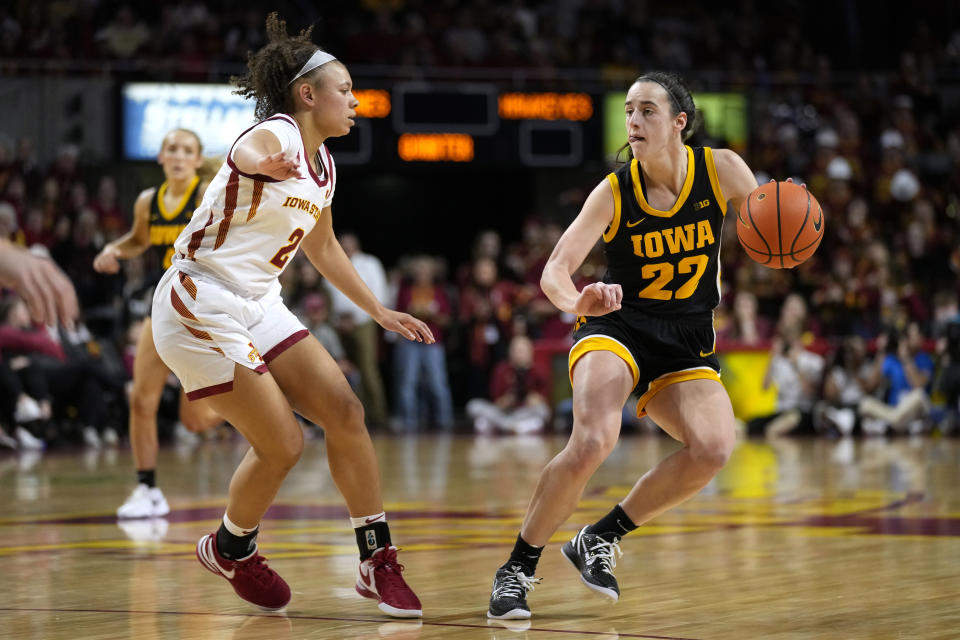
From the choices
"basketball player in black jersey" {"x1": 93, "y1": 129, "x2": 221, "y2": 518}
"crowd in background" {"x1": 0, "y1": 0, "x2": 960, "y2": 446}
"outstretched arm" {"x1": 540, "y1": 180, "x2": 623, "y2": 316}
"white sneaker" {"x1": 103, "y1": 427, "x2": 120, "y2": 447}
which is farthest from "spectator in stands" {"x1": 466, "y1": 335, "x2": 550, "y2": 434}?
"outstretched arm" {"x1": 540, "y1": 180, "x2": 623, "y2": 316}

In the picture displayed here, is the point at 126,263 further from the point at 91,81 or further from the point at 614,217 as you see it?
the point at 614,217

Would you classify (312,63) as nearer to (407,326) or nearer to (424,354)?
(407,326)

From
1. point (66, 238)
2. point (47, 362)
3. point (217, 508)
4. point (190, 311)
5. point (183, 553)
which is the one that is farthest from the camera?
point (66, 238)

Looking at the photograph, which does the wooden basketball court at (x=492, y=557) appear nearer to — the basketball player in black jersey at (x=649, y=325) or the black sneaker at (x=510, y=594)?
the black sneaker at (x=510, y=594)

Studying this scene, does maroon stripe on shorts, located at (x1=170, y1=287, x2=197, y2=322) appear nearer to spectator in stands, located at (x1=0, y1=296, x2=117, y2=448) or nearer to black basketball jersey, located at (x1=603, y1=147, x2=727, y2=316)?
black basketball jersey, located at (x1=603, y1=147, x2=727, y2=316)

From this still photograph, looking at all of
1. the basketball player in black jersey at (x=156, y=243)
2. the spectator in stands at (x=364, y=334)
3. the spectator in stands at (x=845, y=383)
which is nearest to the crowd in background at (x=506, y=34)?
the spectator in stands at (x=364, y=334)

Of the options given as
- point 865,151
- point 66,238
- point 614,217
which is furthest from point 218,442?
point 865,151

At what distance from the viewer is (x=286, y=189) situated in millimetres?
4125

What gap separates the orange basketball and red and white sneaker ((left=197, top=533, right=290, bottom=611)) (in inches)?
75.7

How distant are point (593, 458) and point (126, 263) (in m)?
10.2

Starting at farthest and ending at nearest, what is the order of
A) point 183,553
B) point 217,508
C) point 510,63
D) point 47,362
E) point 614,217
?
point 510,63 → point 47,362 → point 217,508 → point 183,553 → point 614,217

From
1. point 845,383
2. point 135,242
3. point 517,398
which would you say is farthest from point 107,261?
point 845,383

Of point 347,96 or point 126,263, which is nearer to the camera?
point 347,96

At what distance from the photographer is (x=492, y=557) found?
17.8 feet
